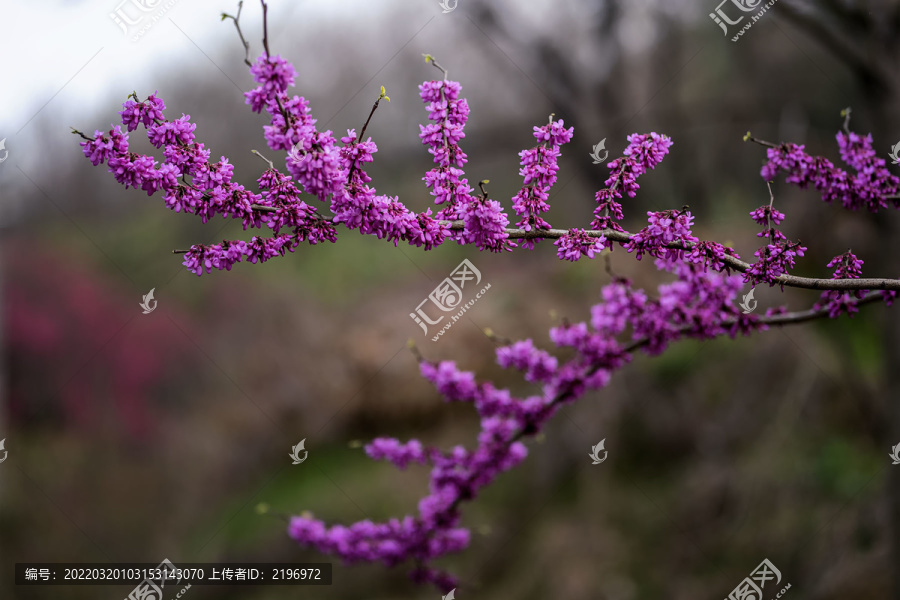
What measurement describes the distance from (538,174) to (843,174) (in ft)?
3.75

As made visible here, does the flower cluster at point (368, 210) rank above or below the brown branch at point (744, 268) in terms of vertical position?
above

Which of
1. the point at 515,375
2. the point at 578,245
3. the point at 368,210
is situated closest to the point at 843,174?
the point at 578,245

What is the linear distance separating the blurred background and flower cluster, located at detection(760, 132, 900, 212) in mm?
1755

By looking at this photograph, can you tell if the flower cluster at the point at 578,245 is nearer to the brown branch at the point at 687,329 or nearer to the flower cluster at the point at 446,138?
the flower cluster at the point at 446,138

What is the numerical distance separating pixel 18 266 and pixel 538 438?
26.8 ft

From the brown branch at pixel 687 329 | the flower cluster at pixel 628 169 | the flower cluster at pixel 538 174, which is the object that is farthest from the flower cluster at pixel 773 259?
the flower cluster at pixel 538 174

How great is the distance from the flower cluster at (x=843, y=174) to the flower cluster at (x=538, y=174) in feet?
2.65

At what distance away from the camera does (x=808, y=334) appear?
256 inches

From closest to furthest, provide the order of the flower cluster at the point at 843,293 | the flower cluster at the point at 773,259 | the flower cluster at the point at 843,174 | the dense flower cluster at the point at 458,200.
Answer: the dense flower cluster at the point at 458,200
the flower cluster at the point at 773,259
the flower cluster at the point at 843,293
the flower cluster at the point at 843,174

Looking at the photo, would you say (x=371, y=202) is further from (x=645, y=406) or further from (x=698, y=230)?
(x=698, y=230)

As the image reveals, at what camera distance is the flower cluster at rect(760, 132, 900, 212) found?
7.08 feet

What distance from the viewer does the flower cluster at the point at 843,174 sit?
216 cm

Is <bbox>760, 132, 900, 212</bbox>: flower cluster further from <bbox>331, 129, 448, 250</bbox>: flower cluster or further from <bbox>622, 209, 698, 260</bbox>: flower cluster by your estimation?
<bbox>331, 129, 448, 250</bbox>: flower cluster

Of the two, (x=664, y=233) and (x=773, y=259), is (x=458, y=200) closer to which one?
(x=664, y=233)
